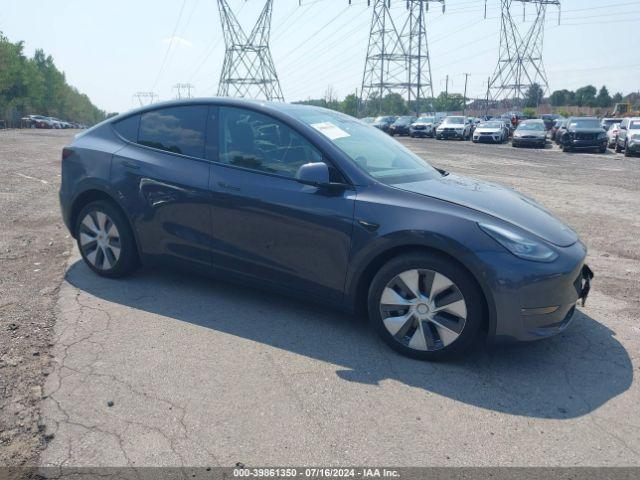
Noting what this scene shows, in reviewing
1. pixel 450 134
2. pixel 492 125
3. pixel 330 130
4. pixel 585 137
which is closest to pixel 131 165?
pixel 330 130

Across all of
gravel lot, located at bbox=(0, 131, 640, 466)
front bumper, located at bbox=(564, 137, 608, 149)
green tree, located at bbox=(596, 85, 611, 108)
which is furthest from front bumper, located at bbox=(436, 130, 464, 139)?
green tree, located at bbox=(596, 85, 611, 108)

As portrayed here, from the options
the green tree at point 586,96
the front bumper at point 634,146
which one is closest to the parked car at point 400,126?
the front bumper at point 634,146

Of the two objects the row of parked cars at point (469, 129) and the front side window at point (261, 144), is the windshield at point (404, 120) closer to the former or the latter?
the row of parked cars at point (469, 129)

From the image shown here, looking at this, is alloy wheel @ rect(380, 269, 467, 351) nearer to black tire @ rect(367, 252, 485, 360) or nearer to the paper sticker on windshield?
black tire @ rect(367, 252, 485, 360)

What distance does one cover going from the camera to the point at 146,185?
461cm

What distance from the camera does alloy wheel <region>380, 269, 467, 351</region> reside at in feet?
11.4

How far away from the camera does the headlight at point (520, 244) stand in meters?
3.38

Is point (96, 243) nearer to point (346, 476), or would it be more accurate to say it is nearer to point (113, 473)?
point (113, 473)

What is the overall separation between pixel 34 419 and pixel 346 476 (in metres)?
1.67

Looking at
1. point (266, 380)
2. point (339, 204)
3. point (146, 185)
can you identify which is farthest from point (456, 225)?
point (146, 185)

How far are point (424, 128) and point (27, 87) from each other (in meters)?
52.4

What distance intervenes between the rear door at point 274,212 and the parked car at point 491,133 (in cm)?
3026

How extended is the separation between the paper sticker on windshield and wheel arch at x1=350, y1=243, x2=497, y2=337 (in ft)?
3.42

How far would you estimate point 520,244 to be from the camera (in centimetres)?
342
